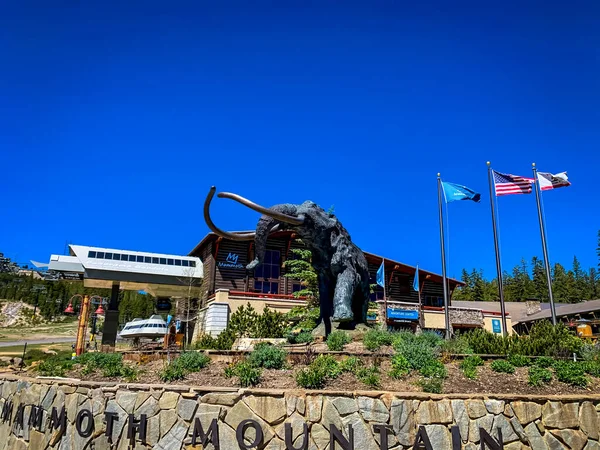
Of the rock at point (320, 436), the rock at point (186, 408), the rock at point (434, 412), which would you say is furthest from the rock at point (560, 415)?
the rock at point (186, 408)

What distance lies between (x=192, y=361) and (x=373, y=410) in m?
3.72

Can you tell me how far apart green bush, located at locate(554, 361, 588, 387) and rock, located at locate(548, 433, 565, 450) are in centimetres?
174

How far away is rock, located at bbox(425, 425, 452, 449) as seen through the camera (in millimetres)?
5952

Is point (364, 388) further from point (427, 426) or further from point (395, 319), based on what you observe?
point (395, 319)

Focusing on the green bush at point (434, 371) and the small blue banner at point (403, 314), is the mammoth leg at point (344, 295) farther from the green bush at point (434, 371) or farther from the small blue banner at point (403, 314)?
the small blue banner at point (403, 314)

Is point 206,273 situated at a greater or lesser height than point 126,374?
greater

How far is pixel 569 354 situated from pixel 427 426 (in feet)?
17.5

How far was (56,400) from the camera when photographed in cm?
762

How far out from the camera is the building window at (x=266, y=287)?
3259cm

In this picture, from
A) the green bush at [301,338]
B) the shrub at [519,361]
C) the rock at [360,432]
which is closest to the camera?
the rock at [360,432]

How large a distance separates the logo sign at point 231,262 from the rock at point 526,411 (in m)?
26.4

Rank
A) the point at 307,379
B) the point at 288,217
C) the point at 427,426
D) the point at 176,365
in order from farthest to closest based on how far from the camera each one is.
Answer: the point at 288,217 < the point at 176,365 < the point at 307,379 < the point at 427,426

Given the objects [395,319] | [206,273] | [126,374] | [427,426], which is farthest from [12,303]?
[427,426]

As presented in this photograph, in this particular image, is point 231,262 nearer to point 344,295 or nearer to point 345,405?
point 344,295
